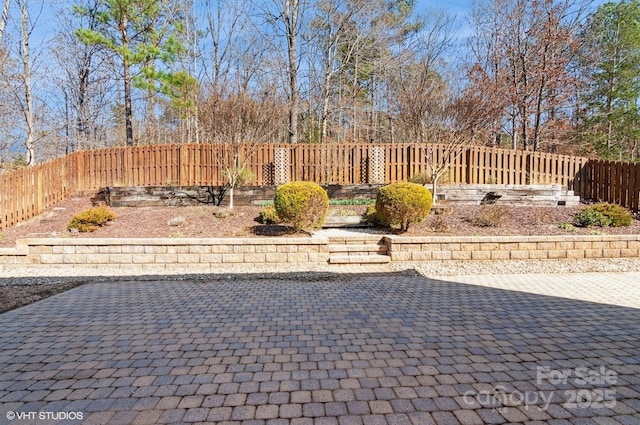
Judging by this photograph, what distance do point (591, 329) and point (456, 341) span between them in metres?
1.46

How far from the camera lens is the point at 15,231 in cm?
827

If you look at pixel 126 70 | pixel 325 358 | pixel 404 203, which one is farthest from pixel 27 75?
pixel 325 358

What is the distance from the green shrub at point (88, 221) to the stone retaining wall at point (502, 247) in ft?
22.8

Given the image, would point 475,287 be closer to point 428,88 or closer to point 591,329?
point 591,329

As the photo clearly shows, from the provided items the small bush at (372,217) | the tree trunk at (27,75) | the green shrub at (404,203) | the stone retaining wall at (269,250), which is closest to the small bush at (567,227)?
the stone retaining wall at (269,250)

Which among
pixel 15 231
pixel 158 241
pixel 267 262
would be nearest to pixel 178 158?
pixel 15 231

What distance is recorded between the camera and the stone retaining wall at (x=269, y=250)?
6367 mm

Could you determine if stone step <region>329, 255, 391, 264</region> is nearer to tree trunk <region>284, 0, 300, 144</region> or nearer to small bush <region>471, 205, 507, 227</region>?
small bush <region>471, 205, 507, 227</region>

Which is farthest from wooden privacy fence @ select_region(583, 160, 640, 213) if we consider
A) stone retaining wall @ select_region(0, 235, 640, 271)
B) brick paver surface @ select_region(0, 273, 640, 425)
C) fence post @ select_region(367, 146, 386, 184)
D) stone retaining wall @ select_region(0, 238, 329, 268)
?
stone retaining wall @ select_region(0, 238, 329, 268)

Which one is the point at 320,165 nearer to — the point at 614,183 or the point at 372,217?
the point at 372,217

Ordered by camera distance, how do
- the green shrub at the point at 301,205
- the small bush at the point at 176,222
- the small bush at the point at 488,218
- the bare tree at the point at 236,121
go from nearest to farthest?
the green shrub at the point at 301,205 → the small bush at the point at 488,218 → the small bush at the point at 176,222 → the bare tree at the point at 236,121

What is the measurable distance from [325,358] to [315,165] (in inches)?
376

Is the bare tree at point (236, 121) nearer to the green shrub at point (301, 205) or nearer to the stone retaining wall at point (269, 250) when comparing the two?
the green shrub at point (301, 205)

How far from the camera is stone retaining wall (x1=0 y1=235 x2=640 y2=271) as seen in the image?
20.9 feet
